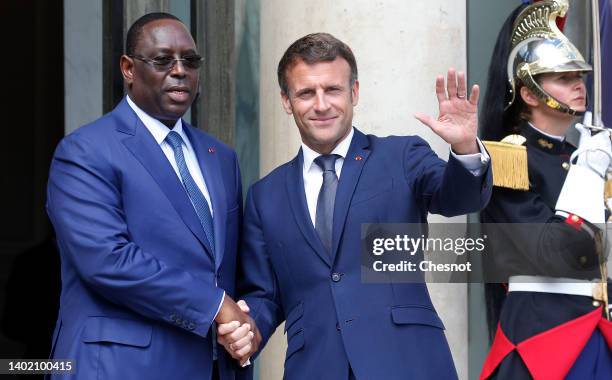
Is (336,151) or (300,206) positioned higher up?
(336,151)

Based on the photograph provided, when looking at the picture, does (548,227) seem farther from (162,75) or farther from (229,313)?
(162,75)

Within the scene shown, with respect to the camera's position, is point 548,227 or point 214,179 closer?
point 214,179

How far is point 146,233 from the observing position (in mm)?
3721

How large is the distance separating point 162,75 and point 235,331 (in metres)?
0.94

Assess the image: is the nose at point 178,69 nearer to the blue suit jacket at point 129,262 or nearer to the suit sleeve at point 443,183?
the blue suit jacket at point 129,262

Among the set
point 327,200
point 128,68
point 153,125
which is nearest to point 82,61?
point 128,68

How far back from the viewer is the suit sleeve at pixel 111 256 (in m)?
3.56

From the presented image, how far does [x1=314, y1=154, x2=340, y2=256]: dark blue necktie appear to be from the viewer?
12.6 ft

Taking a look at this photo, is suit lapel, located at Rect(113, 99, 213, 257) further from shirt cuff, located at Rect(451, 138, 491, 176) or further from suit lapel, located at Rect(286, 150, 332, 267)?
shirt cuff, located at Rect(451, 138, 491, 176)

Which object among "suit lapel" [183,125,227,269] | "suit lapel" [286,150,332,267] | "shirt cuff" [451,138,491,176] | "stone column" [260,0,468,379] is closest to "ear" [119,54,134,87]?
"suit lapel" [183,125,227,269]

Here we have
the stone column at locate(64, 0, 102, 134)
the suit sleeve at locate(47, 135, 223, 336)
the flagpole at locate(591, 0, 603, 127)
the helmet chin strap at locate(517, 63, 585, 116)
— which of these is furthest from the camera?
the stone column at locate(64, 0, 102, 134)

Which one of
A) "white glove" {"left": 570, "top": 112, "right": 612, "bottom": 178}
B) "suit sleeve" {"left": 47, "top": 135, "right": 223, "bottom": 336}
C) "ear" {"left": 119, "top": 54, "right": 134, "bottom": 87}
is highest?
"ear" {"left": 119, "top": 54, "right": 134, "bottom": 87}

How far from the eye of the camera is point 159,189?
12.4ft

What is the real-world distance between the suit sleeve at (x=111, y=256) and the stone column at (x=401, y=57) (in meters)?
2.16
